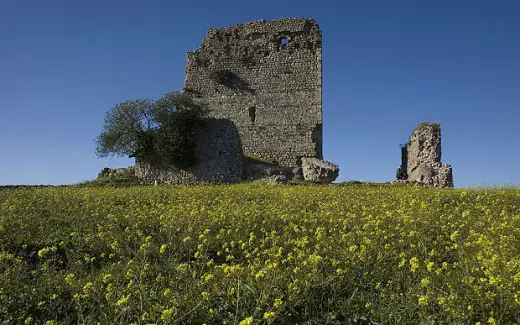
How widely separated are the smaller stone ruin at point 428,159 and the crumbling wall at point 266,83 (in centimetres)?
553

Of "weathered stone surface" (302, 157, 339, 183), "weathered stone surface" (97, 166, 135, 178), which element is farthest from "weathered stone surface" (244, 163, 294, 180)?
"weathered stone surface" (97, 166, 135, 178)

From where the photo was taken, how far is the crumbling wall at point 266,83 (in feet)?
84.4

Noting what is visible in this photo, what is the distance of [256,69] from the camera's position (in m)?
26.8

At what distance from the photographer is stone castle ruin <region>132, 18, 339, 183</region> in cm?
2512

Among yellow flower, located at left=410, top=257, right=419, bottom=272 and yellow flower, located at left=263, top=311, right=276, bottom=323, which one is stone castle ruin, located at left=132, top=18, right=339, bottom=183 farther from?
yellow flower, located at left=263, top=311, right=276, bottom=323

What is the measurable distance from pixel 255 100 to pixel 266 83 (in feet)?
4.26


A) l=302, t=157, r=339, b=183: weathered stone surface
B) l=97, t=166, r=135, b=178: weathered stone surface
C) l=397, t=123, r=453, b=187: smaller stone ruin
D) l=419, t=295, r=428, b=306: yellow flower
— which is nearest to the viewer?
l=419, t=295, r=428, b=306: yellow flower

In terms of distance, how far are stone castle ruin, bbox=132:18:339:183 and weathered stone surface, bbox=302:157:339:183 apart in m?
0.14

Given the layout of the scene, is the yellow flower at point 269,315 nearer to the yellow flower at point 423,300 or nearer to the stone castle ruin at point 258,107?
the yellow flower at point 423,300

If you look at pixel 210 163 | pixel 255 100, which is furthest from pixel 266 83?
pixel 210 163

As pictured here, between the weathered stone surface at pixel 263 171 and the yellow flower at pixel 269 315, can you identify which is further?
the weathered stone surface at pixel 263 171

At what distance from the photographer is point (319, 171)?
2309cm

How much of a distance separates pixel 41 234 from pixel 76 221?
0.84 m

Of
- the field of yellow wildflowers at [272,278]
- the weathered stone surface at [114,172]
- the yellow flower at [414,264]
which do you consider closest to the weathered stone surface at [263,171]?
the weathered stone surface at [114,172]
